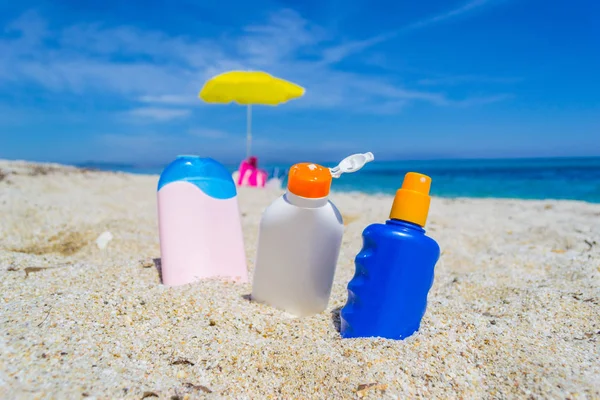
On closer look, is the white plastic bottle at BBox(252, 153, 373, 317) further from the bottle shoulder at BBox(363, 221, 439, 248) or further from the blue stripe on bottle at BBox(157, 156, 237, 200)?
the blue stripe on bottle at BBox(157, 156, 237, 200)

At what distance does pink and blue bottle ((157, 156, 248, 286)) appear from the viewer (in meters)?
1.82

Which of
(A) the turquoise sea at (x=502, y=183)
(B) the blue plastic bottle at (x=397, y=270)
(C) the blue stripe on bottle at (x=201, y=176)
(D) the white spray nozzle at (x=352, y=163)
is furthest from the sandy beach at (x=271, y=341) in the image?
(A) the turquoise sea at (x=502, y=183)

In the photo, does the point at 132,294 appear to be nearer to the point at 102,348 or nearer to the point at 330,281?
the point at 102,348

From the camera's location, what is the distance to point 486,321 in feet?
4.68

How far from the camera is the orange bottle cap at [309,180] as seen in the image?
4.50ft

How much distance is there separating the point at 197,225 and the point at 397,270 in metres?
1.01

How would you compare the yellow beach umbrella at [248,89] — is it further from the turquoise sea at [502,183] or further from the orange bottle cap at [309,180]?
the orange bottle cap at [309,180]

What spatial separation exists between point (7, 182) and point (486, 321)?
5401mm

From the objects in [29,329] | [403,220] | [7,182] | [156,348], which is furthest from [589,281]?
[7,182]

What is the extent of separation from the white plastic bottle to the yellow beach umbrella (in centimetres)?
627

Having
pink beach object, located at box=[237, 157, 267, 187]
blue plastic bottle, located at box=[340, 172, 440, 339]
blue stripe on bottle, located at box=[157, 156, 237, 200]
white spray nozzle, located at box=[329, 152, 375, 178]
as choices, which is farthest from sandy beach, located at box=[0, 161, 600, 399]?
pink beach object, located at box=[237, 157, 267, 187]

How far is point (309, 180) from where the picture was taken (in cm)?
137

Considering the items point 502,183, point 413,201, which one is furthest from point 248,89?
point 502,183

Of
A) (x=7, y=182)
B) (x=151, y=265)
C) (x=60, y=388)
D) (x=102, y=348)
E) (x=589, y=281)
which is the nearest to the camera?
(x=60, y=388)
